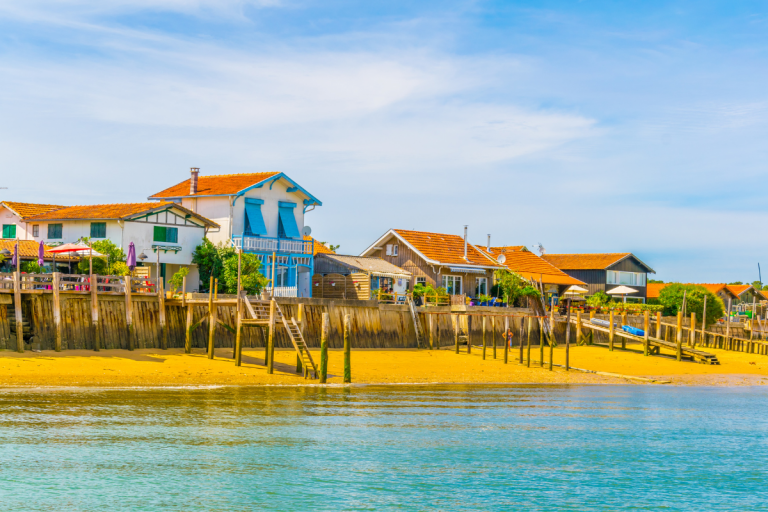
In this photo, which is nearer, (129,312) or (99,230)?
(129,312)

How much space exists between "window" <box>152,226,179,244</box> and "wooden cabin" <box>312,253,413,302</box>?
36.4 ft

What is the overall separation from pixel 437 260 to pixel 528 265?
14921 mm

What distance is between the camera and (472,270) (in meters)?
64.8

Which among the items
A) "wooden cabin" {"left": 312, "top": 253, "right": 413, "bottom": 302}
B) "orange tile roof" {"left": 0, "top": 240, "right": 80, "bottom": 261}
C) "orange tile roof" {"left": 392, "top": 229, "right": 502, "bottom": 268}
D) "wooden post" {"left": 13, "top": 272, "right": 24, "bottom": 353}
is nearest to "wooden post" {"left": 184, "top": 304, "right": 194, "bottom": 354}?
"wooden post" {"left": 13, "top": 272, "right": 24, "bottom": 353}

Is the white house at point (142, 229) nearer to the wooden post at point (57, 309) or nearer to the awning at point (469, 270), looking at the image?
the wooden post at point (57, 309)

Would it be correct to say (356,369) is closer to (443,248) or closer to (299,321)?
(299,321)

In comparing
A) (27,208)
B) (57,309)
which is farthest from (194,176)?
(57,309)

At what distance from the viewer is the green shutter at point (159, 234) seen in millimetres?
49562

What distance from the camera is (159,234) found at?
1957 inches

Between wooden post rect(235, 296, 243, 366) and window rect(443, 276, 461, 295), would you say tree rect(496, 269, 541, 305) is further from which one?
wooden post rect(235, 296, 243, 366)

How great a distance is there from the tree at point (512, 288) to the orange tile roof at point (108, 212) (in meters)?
22.6

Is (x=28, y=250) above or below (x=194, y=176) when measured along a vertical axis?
below

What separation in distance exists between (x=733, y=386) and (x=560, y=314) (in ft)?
55.7

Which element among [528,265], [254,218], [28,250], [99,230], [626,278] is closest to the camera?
[28,250]
